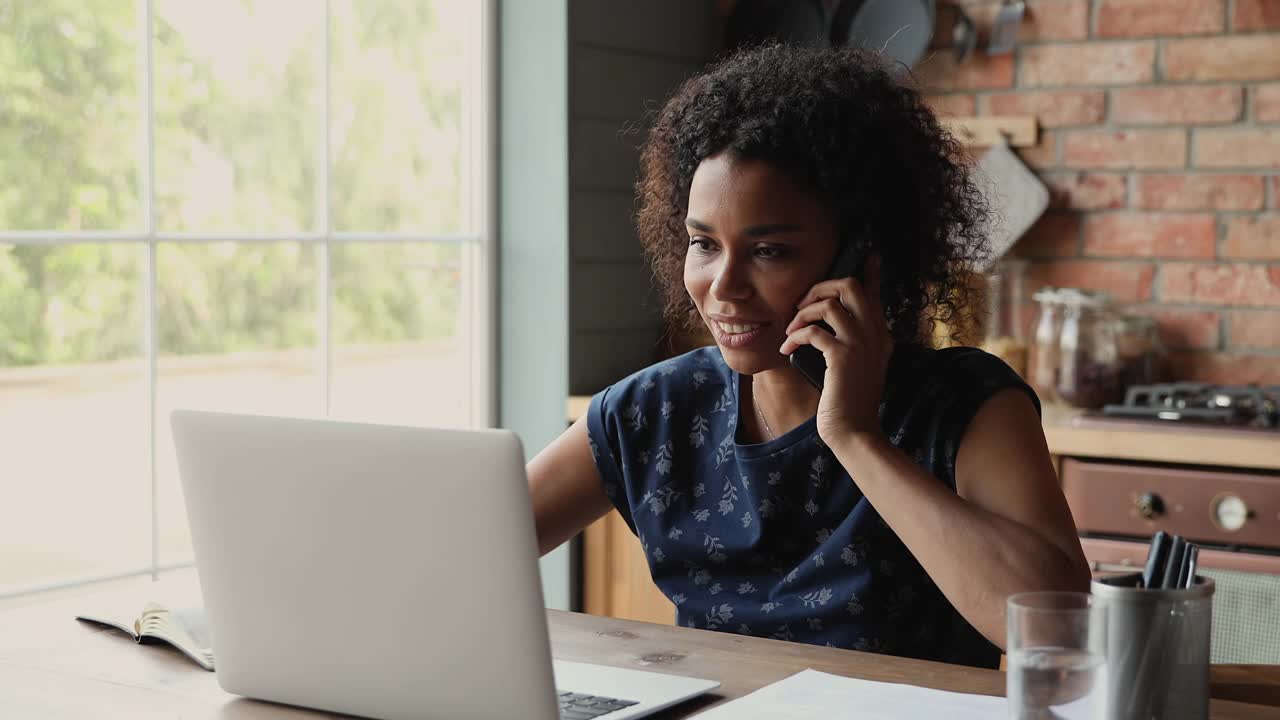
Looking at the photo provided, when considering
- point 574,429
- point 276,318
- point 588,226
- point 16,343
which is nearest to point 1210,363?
point 588,226

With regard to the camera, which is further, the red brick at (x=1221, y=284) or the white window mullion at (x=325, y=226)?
the red brick at (x=1221, y=284)

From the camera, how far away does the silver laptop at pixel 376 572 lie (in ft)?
3.65

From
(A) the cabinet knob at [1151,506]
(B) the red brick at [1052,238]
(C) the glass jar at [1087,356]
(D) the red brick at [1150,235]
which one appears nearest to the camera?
(A) the cabinet knob at [1151,506]

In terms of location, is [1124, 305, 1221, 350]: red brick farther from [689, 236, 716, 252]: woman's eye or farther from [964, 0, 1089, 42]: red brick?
[689, 236, 716, 252]: woman's eye

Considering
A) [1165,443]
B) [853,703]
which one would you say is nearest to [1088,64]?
[1165,443]

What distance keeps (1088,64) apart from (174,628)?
2.43 metres

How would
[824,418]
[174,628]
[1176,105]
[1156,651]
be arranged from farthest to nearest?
[1176,105] → [824,418] → [174,628] → [1156,651]

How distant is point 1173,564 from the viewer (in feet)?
3.49

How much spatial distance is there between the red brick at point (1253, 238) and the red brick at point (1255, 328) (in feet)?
0.38

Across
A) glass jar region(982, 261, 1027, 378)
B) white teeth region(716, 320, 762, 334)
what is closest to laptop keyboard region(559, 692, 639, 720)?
white teeth region(716, 320, 762, 334)

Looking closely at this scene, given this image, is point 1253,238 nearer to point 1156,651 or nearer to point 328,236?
point 328,236

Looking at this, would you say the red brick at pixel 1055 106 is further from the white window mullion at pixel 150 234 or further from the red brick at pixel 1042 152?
the white window mullion at pixel 150 234

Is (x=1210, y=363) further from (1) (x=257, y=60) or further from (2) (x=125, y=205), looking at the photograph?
(2) (x=125, y=205)

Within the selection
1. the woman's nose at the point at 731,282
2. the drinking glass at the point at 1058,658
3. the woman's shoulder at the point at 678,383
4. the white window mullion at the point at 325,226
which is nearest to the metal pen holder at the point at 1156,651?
the drinking glass at the point at 1058,658
